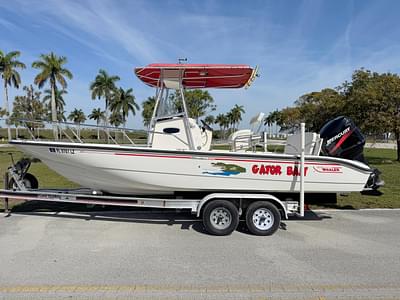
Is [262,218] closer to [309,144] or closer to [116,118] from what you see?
[309,144]

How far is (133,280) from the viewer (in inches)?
140

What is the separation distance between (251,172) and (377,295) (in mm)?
2476

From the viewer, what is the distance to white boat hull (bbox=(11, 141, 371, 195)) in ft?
17.0

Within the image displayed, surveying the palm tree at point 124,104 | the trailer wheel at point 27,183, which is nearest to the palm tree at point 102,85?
the palm tree at point 124,104

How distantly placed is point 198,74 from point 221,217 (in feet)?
9.00

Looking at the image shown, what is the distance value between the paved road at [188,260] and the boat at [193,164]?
760mm

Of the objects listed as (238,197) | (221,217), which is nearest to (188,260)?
(221,217)

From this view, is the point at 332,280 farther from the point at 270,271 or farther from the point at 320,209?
the point at 320,209

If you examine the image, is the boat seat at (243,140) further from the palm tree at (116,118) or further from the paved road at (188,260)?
the palm tree at (116,118)

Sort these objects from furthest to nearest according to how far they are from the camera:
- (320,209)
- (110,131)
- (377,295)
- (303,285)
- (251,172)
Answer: (320,209)
(110,131)
(251,172)
(303,285)
(377,295)

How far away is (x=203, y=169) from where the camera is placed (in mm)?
5215

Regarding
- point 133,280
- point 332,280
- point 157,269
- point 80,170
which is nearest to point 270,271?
point 332,280

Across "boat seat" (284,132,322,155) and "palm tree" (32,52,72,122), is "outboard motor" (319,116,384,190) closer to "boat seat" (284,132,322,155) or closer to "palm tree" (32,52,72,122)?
"boat seat" (284,132,322,155)

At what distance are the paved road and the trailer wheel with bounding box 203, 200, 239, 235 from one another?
0.16 m
